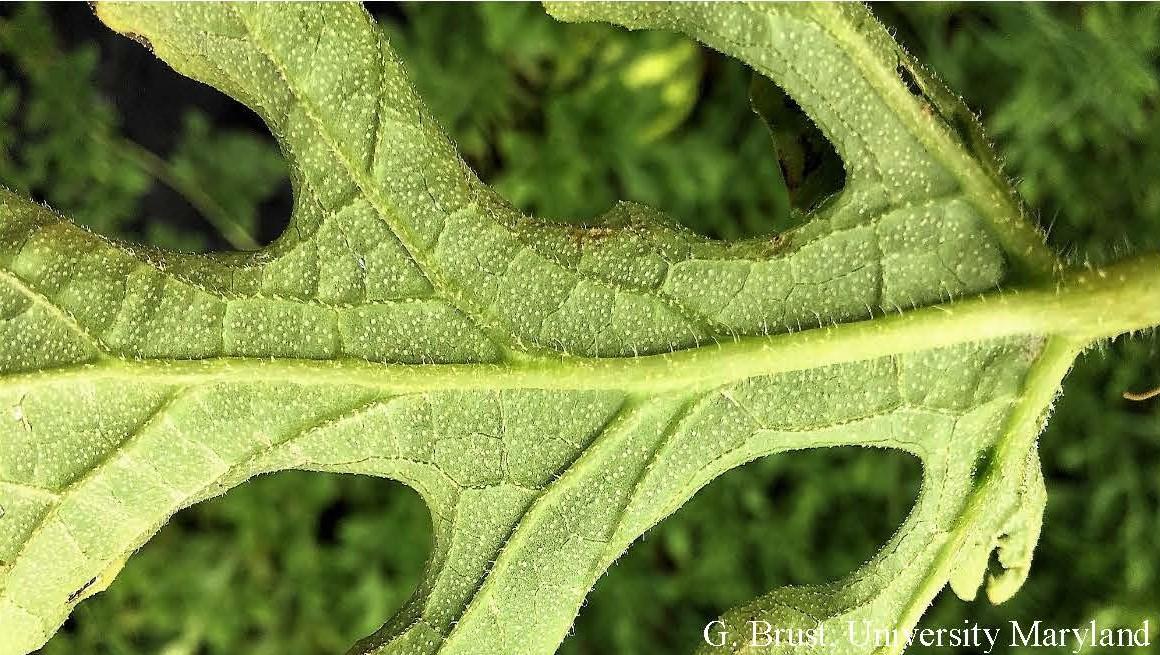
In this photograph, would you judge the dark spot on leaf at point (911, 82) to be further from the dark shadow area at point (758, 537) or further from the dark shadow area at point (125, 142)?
the dark shadow area at point (125, 142)

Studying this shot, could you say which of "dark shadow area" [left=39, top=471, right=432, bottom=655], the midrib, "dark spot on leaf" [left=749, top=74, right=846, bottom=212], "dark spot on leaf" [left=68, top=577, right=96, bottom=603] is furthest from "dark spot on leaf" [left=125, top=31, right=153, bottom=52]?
"dark shadow area" [left=39, top=471, right=432, bottom=655]

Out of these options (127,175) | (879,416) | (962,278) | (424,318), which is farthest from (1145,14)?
(127,175)

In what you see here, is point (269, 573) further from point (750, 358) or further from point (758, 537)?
point (750, 358)

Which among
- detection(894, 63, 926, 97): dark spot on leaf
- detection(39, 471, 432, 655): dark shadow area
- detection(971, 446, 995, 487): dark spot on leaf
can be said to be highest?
detection(894, 63, 926, 97): dark spot on leaf

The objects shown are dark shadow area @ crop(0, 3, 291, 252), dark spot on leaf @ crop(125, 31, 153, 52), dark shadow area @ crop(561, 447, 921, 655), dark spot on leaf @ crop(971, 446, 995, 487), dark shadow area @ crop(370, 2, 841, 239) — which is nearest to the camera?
dark spot on leaf @ crop(125, 31, 153, 52)

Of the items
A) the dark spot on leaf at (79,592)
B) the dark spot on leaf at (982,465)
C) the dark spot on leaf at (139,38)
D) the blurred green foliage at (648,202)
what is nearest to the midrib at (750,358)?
the dark spot on leaf at (982,465)

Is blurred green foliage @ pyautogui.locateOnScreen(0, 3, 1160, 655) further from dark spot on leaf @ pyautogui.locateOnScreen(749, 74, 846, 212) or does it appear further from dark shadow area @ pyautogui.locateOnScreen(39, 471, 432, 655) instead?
dark spot on leaf @ pyautogui.locateOnScreen(749, 74, 846, 212)
